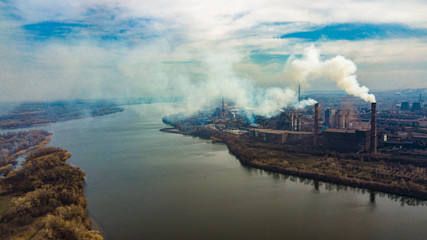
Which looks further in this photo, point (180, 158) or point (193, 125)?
point (193, 125)

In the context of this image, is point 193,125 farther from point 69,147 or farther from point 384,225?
point 384,225

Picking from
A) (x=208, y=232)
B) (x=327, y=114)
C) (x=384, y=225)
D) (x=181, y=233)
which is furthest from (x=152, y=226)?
(x=327, y=114)

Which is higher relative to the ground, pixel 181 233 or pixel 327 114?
pixel 327 114

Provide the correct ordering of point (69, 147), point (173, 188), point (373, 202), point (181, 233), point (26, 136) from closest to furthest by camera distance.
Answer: point (181, 233), point (373, 202), point (173, 188), point (69, 147), point (26, 136)

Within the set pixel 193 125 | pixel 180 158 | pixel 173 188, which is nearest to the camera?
pixel 173 188

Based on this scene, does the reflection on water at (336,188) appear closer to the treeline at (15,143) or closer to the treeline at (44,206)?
the treeline at (44,206)

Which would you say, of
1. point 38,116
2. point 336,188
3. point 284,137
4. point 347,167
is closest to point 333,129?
point 284,137
